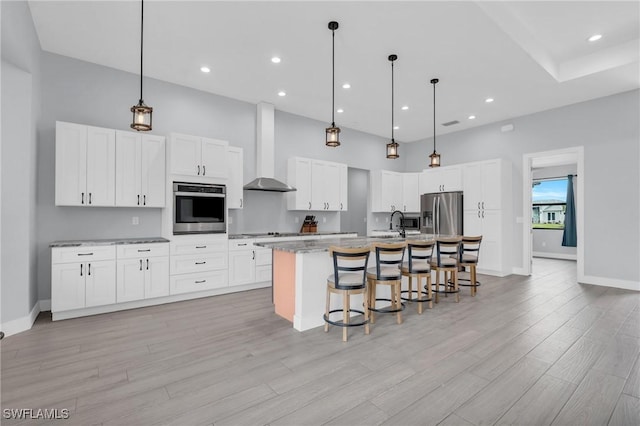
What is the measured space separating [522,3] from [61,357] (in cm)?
588

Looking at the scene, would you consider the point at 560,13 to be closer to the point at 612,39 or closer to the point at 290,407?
the point at 612,39

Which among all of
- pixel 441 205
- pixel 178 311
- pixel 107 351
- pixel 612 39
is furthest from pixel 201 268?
pixel 612 39

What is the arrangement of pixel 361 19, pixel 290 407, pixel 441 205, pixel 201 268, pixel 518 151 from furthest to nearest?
pixel 441 205, pixel 518 151, pixel 201 268, pixel 361 19, pixel 290 407

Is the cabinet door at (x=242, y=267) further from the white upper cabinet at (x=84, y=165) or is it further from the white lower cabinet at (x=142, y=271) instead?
the white upper cabinet at (x=84, y=165)

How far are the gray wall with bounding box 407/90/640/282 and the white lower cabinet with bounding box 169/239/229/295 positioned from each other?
587 centimetres

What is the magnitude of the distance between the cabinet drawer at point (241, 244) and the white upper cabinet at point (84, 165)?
1687mm

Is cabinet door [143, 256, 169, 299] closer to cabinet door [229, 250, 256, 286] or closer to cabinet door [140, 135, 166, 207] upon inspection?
cabinet door [140, 135, 166, 207]

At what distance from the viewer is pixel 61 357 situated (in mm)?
2666

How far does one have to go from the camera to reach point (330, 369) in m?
2.43

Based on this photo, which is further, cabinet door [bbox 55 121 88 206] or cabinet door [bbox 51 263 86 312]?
cabinet door [bbox 55 121 88 206]

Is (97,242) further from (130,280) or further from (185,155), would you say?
(185,155)

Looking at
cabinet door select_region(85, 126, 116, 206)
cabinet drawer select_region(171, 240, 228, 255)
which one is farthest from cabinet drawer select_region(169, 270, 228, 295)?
cabinet door select_region(85, 126, 116, 206)

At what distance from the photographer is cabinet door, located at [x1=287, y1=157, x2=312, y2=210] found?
603cm

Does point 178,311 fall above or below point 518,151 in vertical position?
below
